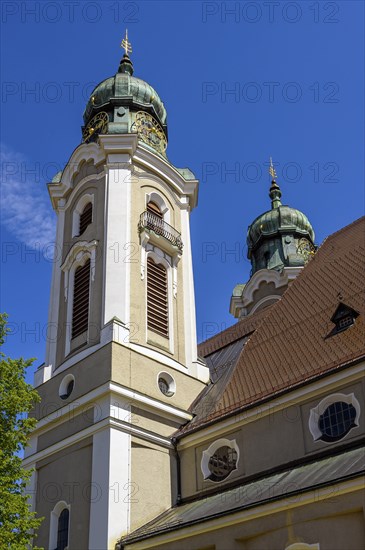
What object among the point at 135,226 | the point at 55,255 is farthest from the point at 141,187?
the point at 55,255

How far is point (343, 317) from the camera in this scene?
1544 cm

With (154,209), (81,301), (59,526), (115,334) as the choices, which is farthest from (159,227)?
(59,526)

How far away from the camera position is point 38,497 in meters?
16.3

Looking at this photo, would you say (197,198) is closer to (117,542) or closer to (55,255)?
(55,255)

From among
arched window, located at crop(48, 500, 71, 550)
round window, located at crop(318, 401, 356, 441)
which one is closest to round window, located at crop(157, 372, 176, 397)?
arched window, located at crop(48, 500, 71, 550)

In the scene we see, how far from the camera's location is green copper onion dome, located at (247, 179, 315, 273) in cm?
3331

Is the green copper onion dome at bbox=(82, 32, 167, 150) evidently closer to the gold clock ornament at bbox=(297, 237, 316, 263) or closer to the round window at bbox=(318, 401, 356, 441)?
the round window at bbox=(318, 401, 356, 441)

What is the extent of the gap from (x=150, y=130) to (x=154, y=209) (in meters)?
3.51

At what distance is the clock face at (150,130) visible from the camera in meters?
22.1

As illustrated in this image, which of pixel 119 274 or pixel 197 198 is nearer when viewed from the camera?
pixel 119 274

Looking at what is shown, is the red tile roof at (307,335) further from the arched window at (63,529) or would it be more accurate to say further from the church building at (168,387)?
the arched window at (63,529)

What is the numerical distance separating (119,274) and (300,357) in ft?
17.5

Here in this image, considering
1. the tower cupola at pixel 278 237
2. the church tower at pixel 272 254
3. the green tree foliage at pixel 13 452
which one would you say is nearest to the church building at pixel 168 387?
the green tree foliage at pixel 13 452

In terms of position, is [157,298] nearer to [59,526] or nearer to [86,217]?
[86,217]
